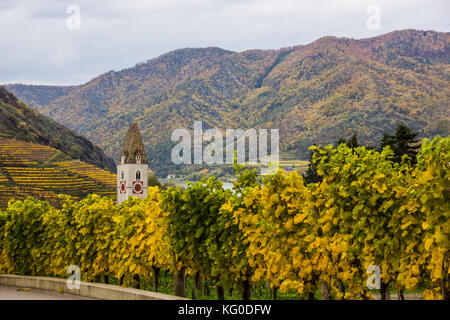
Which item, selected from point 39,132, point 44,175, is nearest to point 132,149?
point 44,175

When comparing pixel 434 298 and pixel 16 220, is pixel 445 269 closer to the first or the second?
pixel 434 298

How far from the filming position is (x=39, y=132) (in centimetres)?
13525

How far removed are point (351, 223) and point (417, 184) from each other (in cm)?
139

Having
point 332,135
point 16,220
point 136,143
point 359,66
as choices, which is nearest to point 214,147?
point 332,135

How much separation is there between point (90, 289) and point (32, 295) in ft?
5.79

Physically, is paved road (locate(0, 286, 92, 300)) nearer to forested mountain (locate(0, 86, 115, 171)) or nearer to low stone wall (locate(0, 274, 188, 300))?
low stone wall (locate(0, 274, 188, 300))

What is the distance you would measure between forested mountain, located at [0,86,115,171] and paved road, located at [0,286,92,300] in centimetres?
9952

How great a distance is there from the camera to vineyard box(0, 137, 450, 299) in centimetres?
787

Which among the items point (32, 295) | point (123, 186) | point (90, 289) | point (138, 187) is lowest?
point (138, 187)

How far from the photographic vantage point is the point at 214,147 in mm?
167250

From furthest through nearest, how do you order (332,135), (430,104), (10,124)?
(430,104)
(332,135)
(10,124)

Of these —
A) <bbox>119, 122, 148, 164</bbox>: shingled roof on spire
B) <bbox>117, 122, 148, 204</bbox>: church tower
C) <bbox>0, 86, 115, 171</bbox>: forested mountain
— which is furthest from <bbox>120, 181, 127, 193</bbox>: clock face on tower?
<bbox>0, 86, 115, 171</bbox>: forested mountain

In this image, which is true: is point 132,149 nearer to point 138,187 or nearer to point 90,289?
point 138,187

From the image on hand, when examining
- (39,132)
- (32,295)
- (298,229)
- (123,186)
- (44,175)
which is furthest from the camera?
(39,132)
